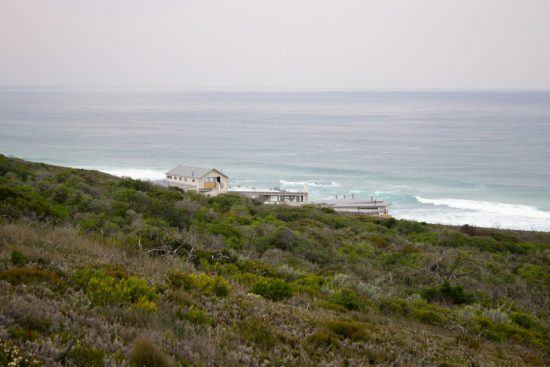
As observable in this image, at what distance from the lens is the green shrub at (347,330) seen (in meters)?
5.87

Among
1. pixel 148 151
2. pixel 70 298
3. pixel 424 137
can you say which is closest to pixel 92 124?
pixel 148 151

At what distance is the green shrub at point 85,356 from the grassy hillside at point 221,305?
0.01 m

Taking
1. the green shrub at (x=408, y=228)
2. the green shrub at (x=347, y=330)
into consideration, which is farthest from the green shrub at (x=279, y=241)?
the green shrub at (x=408, y=228)

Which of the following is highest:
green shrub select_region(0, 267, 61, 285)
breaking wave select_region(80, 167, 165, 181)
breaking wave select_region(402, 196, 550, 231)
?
green shrub select_region(0, 267, 61, 285)

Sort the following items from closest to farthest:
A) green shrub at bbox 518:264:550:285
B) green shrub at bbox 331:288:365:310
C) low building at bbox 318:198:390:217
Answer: green shrub at bbox 331:288:365:310 → green shrub at bbox 518:264:550:285 → low building at bbox 318:198:390:217

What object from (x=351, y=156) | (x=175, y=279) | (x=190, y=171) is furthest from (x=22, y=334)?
(x=351, y=156)

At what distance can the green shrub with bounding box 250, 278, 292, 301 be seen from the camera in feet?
24.9

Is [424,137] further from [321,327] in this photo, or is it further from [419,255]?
[321,327]

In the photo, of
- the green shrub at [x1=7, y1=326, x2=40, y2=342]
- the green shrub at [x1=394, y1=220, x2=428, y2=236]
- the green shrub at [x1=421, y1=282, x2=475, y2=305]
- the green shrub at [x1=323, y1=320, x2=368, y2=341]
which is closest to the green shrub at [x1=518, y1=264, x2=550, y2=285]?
the green shrub at [x1=421, y1=282, x2=475, y2=305]

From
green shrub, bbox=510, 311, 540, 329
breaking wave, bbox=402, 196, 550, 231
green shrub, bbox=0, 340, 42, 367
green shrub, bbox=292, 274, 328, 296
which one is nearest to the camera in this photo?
green shrub, bbox=0, 340, 42, 367

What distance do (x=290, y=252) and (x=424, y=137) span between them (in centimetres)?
10031

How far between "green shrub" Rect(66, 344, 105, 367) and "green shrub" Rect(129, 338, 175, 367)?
25 centimetres

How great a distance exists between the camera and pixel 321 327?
19.4ft

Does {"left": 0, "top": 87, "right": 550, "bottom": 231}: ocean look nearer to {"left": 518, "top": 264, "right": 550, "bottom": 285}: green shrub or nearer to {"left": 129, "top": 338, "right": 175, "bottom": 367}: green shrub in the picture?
{"left": 518, "top": 264, "right": 550, "bottom": 285}: green shrub
